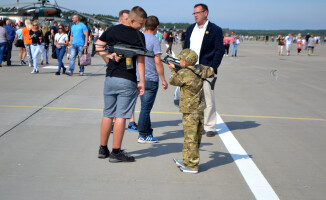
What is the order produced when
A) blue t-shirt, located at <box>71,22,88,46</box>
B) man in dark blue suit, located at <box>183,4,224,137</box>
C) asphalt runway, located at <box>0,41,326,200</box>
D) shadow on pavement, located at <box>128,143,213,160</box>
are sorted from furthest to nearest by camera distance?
1. blue t-shirt, located at <box>71,22,88,46</box>
2. man in dark blue suit, located at <box>183,4,224,137</box>
3. shadow on pavement, located at <box>128,143,213,160</box>
4. asphalt runway, located at <box>0,41,326,200</box>

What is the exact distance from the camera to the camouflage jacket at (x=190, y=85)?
463cm

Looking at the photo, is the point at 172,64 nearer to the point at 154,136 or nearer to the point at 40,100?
the point at 154,136

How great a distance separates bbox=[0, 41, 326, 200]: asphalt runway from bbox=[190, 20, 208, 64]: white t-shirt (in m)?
1.40

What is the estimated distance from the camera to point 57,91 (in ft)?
33.9

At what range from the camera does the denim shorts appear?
466cm

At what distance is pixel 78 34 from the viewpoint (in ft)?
42.9

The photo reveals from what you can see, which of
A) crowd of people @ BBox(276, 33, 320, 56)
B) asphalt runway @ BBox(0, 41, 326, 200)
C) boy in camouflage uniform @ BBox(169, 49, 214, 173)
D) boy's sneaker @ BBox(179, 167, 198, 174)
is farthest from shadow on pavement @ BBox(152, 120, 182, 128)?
crowd of people @ BBox(276, 33, 320, 56)

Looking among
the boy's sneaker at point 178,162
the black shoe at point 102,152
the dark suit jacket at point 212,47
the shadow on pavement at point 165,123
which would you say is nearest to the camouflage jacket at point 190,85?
the boy's sneaker at point 178,162

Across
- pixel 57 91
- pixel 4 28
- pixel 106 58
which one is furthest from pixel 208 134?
pixel 4 28

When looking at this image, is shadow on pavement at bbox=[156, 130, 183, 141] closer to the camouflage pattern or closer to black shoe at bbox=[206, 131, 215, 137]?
black shoe at bbox=[206, 131, 215, 137]

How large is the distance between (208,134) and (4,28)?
12.9m

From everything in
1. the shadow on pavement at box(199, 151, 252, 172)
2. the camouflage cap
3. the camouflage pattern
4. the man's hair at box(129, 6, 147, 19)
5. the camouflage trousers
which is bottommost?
the shadow on pavement at box(199, 151, 252, 172)

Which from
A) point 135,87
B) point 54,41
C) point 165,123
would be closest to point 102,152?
point 135,87

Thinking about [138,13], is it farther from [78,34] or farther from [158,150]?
[78,34]
